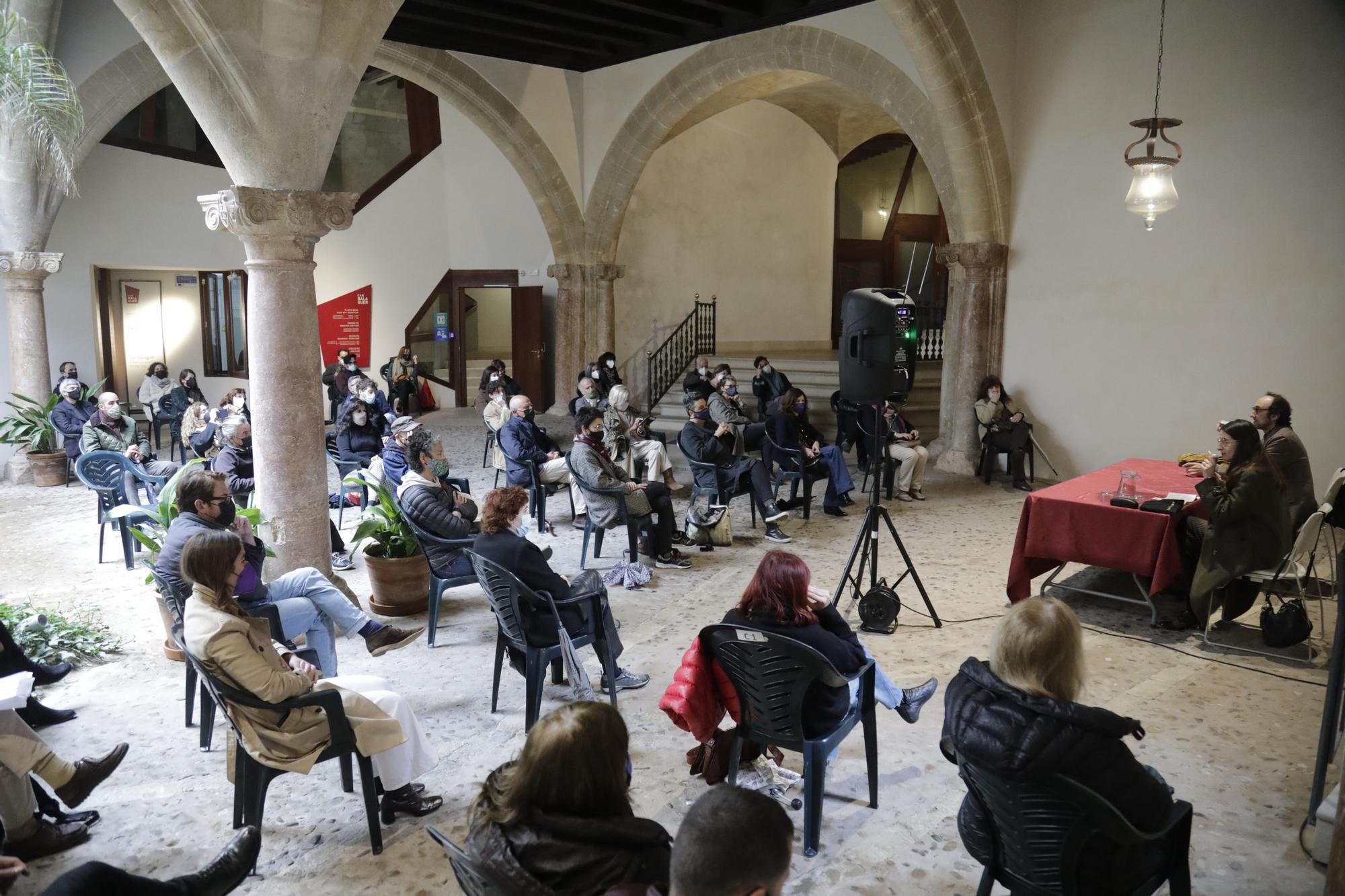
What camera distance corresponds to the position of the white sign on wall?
12805mm

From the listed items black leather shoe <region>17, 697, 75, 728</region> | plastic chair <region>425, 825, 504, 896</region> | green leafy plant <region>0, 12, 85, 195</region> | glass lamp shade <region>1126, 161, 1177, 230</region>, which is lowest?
black leather shoe <region>17, 697, 75, 728</region>

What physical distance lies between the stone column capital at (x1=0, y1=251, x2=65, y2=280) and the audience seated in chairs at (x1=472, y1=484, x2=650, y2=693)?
723 centimetres

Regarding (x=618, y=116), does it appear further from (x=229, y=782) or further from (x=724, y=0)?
(x=229, y=782)

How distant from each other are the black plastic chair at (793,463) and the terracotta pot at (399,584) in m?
3.17

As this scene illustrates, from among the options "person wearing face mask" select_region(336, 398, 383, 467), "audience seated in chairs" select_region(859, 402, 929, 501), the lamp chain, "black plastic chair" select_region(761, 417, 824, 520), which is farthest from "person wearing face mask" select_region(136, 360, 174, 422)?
the lamp chain

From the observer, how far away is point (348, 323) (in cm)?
1415

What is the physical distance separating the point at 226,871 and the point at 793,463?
547 cm

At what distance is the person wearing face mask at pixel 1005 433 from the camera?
28.0 ft

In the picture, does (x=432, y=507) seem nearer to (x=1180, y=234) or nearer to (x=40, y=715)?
(x=40, y=715)

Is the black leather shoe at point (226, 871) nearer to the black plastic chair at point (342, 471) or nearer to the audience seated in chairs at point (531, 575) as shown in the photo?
the audience seated in chairs at point (531, 575)

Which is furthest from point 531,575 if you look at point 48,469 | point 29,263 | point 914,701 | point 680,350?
point 680,350

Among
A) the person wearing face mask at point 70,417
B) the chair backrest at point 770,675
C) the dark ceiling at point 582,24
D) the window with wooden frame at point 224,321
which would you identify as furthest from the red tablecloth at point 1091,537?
the window with wooden frame at point 224,321

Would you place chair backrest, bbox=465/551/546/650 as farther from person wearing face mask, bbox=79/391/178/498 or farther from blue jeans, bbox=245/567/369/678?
person wearing face mask, bbox=79/391/178/498

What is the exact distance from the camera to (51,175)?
853 centimetres
